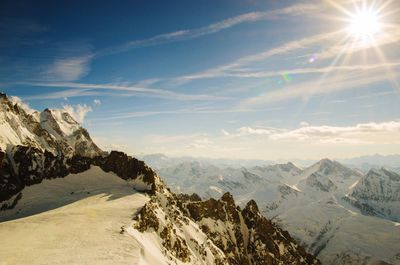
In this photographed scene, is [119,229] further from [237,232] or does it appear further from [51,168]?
[237,232]

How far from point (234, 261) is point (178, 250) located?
5474cm

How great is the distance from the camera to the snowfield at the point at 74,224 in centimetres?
4844

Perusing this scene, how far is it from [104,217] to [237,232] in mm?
90981

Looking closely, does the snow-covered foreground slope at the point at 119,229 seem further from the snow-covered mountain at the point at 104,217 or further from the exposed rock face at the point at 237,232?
the exposed rock face at the point at 237,232

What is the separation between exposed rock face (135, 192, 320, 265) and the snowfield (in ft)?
65.2

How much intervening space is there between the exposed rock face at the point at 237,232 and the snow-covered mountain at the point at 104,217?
1.70ft

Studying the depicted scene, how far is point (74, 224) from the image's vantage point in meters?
66.1

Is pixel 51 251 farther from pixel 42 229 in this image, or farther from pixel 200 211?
pixel 200 211

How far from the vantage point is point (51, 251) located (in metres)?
49.9

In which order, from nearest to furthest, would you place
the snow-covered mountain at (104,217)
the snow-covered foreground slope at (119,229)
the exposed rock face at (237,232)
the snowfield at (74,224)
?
1. the snowfield at (74,224)
2. the snow-covered foreground slope at (119,229)
3. the snow-covered mountain at (104,217)
4. the exposed rock face at (237,232)

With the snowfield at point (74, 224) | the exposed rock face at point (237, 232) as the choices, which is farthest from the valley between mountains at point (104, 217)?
the exposed rock face at point (237, 232)

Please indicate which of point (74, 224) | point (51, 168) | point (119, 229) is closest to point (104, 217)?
point (74, 224)

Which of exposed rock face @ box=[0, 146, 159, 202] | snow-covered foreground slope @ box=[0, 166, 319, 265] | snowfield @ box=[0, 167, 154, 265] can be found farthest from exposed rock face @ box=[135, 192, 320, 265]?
snowfield @ box=[0, 167, 154, 265]

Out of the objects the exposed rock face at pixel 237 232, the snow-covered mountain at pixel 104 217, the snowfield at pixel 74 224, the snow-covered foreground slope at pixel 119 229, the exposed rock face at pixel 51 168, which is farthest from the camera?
the exposed rock face at pixel 237 232
